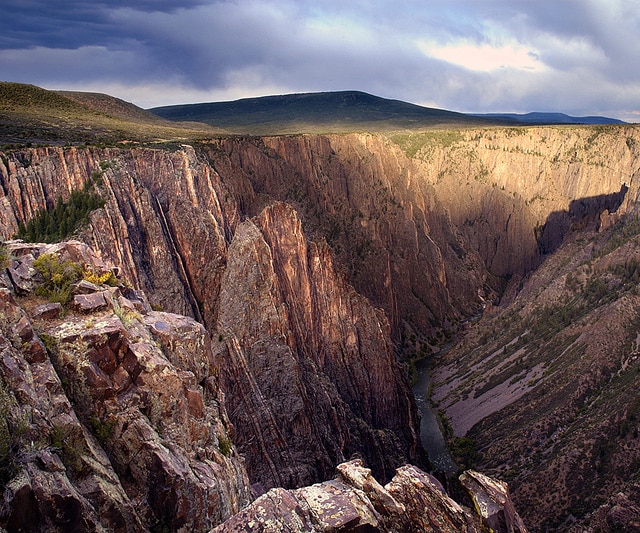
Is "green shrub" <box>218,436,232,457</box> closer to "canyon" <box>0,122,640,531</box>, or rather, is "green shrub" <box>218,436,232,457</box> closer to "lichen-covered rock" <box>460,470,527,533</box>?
"canyon" <box>0,122,640,531</box>

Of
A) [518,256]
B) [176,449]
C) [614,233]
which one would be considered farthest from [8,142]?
[518,256]

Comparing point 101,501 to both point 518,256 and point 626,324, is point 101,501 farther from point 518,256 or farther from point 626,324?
point 518,256

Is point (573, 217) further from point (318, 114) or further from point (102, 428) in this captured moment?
point (102, 428)

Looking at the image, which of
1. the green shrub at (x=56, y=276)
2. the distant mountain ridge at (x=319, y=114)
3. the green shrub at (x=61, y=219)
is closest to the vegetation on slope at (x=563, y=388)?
the green shrub at (x=56, y=276)

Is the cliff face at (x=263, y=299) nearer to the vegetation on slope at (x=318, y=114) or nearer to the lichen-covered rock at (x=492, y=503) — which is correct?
the lichen-covered rock at (x=492, y=503)

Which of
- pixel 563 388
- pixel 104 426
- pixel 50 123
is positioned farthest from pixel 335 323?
pixel 104 426

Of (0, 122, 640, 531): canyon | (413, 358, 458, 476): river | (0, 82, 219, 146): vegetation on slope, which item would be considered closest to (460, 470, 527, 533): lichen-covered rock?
(0, 122, 640, 531): canyon
